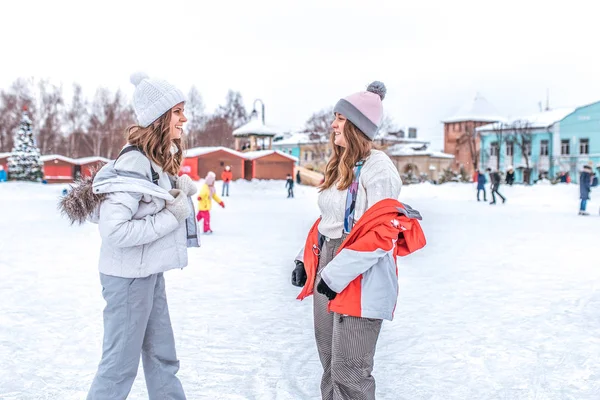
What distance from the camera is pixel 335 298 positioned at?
2.46 metres

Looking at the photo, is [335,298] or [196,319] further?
[196,319]

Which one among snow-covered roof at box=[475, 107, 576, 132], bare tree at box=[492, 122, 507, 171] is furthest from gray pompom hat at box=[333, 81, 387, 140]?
bare tree at box=[492, 122, 507, 171]

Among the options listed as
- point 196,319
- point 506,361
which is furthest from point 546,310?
point 196,319

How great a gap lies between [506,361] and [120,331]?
2463 millimetres

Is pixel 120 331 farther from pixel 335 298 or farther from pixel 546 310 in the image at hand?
pixel 546 310

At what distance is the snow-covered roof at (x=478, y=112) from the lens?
6862 cm

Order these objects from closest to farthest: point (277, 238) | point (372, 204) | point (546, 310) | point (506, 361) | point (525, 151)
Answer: point (372, 204)
point (506, 361)
point (546, 310)
point (277, 238)
point (525, 151)

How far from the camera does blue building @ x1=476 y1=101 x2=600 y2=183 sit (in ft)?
166

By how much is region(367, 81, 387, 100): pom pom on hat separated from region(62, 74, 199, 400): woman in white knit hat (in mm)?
837

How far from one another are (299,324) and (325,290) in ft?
7.89

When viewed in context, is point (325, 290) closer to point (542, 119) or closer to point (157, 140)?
point (157, 140)

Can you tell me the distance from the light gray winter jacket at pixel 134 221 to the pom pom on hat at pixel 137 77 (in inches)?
16.0

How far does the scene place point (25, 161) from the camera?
120ft

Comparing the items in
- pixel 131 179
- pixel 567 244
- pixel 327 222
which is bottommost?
pixel 567 244
